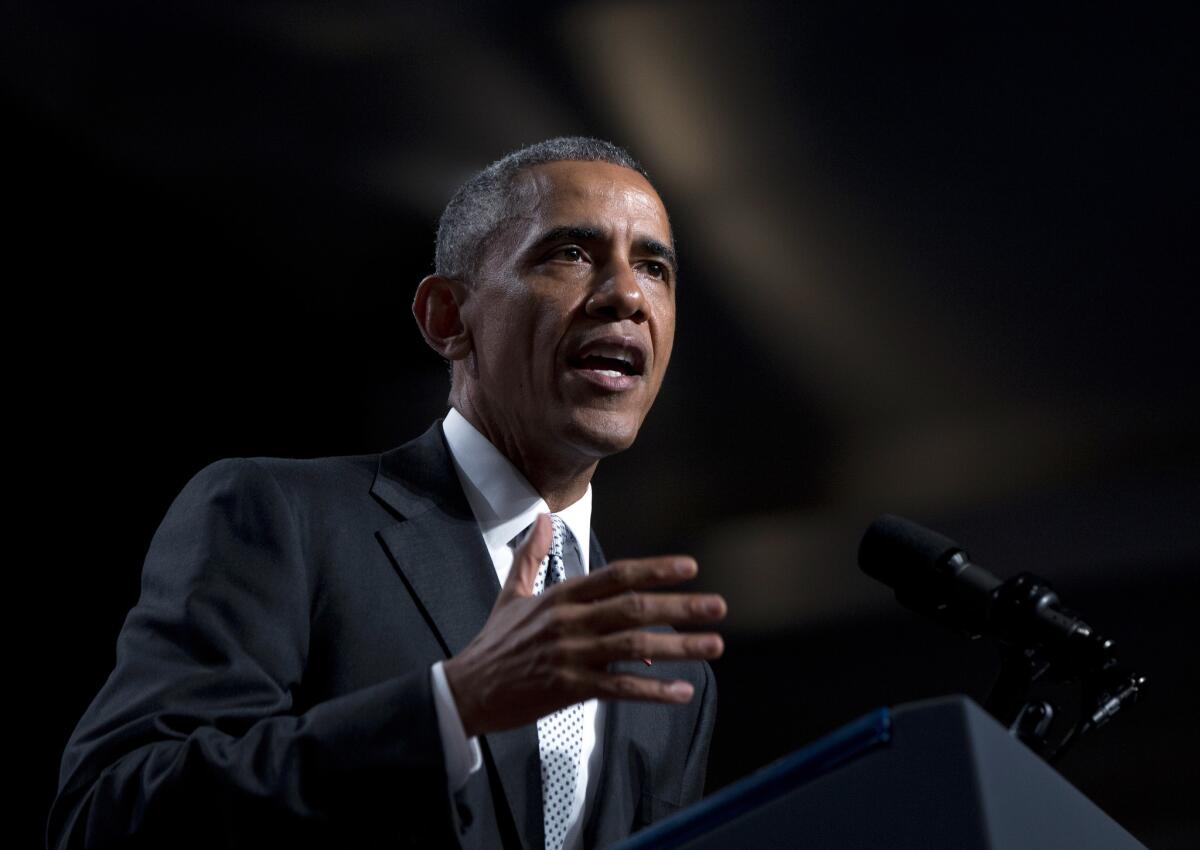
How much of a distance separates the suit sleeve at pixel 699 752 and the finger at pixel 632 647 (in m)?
0.83

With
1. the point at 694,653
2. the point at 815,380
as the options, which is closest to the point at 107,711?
the point at 694,653

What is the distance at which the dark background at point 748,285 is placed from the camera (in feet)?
7.07

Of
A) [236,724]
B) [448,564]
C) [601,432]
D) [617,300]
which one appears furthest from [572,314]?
[236,724]

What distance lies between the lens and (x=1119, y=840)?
0.84m

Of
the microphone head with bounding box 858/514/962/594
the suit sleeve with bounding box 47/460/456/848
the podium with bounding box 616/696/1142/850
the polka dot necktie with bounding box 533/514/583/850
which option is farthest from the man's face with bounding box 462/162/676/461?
the podium with bounding box 616/696/1142/850

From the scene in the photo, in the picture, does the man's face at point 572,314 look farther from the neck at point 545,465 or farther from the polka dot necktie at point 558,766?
the polka dot necktie at point 558,766

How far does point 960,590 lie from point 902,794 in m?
0.36

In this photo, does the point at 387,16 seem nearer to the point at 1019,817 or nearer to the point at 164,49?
the point at 164,49

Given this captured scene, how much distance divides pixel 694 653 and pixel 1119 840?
33cm

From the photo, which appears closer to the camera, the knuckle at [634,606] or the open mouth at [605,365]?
the knuckle at [634,606]

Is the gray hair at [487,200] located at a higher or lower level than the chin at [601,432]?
higher

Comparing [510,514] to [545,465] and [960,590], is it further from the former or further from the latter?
[960,590]

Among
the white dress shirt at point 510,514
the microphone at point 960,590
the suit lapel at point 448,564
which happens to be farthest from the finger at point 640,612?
the white dress shirt at point 510,514

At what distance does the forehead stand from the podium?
110 cm
